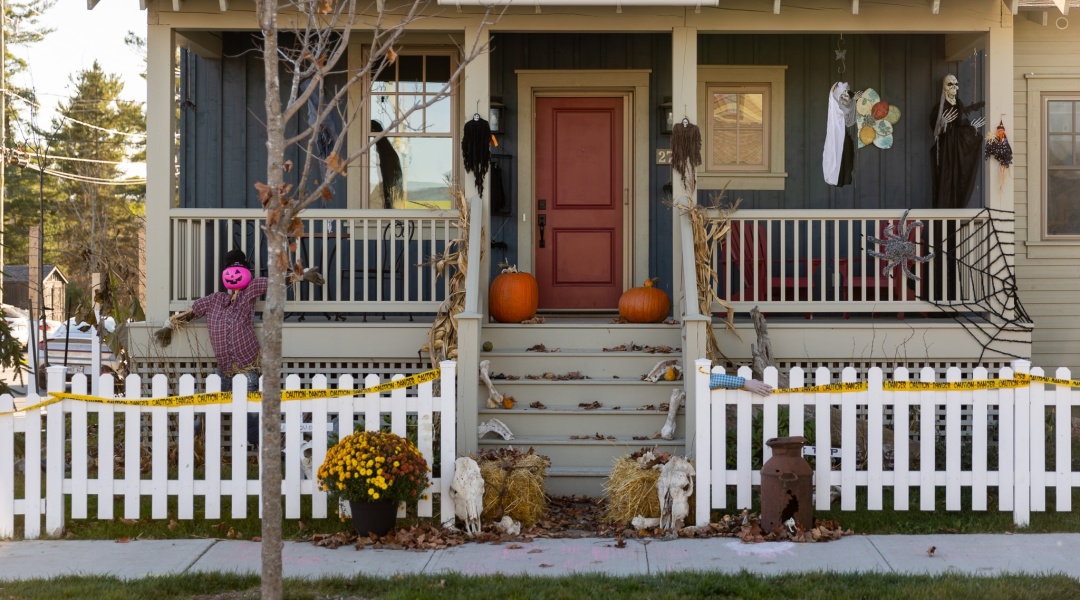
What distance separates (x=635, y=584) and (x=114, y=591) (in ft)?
8.46

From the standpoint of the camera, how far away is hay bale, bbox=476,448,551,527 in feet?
22.0

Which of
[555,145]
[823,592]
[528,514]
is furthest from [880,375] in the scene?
[555,145]

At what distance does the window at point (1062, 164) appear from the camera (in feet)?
35.5

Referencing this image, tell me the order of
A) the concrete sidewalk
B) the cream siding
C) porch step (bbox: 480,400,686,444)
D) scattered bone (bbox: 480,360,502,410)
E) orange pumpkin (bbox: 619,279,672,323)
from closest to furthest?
the concrete sidewalk → porch step (bbox: 480,400,686,444) → scattered bone (bbox: 480,360,502,410) → orange pumpkin (bbox: 619,279,672,323) → the cream siding

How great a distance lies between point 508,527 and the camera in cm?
653

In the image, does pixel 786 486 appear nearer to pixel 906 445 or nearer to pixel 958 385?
pixel 906 445

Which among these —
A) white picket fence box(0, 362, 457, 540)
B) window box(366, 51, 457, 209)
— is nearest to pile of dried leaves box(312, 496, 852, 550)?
white picket fence box(0, 362, 457, 540)

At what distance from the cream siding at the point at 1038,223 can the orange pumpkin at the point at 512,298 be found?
197 inches

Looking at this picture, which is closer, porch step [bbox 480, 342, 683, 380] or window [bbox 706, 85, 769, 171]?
porch step [bbox 480, 342, 683, 380]

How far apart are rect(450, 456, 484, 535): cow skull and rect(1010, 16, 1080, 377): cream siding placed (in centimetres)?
667

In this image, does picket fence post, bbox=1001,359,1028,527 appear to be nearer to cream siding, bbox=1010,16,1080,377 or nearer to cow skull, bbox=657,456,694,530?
cow skull, bbox=657,456,694,530

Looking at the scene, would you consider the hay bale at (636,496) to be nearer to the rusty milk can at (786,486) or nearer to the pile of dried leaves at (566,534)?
the pile of dried leaves at (566,534)

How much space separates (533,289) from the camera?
9.53 m

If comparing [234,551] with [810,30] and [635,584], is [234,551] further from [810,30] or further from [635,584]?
[810,30]
